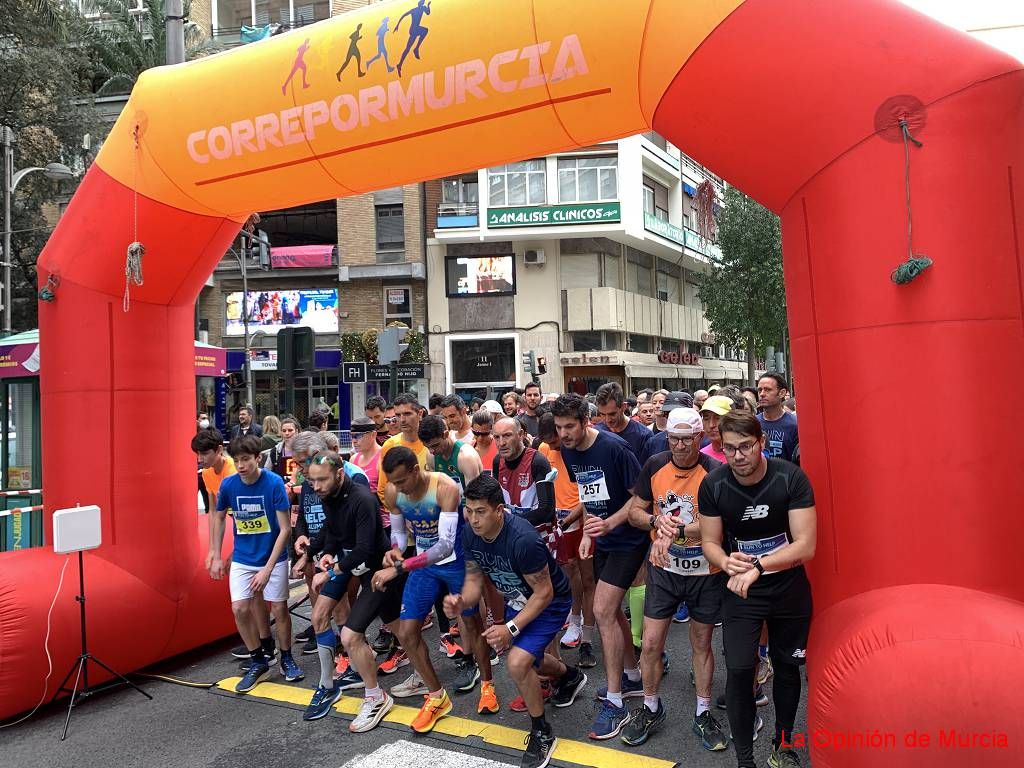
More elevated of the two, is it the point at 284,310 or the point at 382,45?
the point at 284,310

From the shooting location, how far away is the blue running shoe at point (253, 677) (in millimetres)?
5273

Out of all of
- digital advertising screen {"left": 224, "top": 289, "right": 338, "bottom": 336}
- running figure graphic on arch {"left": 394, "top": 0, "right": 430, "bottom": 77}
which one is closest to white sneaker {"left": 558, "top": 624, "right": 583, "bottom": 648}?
running figure graphic on arch {"left": 394, "top": 0, "right": 430, "bottom": 77}

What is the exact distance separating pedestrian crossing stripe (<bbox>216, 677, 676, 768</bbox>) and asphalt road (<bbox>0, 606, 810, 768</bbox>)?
0.04m

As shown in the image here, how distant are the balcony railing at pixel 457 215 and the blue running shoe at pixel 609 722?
84.0 ft

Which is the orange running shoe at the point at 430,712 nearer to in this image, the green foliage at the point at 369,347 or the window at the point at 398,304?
the green foliage at the point at 369,347

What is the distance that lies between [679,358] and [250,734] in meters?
32.2

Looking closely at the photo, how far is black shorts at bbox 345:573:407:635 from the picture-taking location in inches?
187

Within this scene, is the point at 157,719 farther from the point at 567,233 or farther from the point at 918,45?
the point at 567,233

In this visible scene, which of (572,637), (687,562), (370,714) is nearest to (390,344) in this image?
(572,637)

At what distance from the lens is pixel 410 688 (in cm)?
510

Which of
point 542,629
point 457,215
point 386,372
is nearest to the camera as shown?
point 542,629

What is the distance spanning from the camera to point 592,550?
16.1 ft

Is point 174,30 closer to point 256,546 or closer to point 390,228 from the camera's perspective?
point 256,546

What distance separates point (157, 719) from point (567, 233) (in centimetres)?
2499
